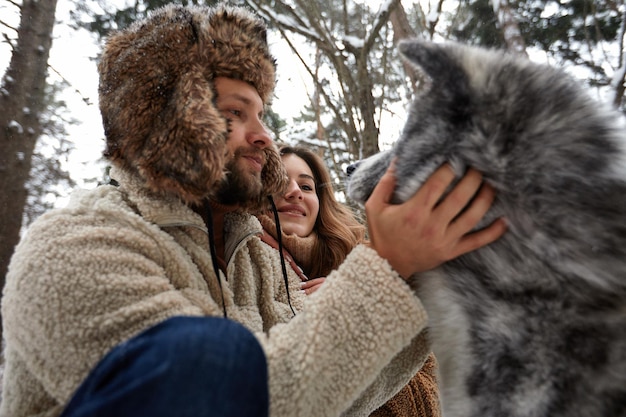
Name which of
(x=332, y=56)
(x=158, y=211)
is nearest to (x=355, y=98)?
(x=332, y=56)

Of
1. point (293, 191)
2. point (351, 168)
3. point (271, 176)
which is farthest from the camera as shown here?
point (293, 191)

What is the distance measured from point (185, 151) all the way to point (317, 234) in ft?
4.79

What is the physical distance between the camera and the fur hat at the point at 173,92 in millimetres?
1040

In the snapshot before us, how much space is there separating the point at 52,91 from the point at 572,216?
396 inches

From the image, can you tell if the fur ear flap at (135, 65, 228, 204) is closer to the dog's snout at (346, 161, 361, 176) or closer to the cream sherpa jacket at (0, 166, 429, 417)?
the cream sherpa jacket at (0, 166, 429, 417)

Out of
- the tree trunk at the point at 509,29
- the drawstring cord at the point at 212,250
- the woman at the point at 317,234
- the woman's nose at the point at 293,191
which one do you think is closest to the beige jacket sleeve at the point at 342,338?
the drawstring cord at the point at 212,250

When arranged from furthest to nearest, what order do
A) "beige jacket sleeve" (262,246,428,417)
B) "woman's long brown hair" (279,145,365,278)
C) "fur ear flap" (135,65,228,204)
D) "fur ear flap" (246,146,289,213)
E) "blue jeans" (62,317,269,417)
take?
1. "woman's long brown hair" (279,145,365,278)
2. "fur ear flap" (246,146,289,213)
3. "fur ear flap" (135,65,228,204)
4. "beige jacket sleeve" (262,246,428,417)
5. "blue jeans" (62,317,269,417)

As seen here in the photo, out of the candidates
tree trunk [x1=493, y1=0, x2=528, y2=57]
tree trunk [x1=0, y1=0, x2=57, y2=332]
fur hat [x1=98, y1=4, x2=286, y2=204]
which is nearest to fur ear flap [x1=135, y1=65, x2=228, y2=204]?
fur hat [x1=98, y1=4, x2=286, y2=204]

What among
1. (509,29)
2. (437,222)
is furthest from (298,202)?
(509,29)

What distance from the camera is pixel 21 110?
3.49 m

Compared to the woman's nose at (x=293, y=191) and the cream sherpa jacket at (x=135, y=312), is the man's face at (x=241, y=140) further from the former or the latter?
the woman's nose at (x=293, y=191)

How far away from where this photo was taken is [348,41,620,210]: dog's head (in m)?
0.77

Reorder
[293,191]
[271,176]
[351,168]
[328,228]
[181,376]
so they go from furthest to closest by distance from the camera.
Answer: [328,228] → [293,191] → [271,176] → [351,168] → [181,376]

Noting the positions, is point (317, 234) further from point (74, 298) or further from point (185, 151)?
point (74, 298)
